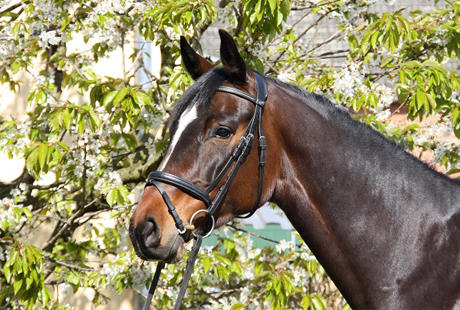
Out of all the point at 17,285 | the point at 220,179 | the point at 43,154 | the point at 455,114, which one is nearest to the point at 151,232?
the point at 220,179

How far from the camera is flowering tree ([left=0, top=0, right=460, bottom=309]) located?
3906mm

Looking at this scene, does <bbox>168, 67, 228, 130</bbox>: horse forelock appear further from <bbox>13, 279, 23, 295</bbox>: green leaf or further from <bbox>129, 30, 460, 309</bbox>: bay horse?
<bbox>13, 279, 23, 295</bbox>: green leaf

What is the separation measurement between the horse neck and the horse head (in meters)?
0.10

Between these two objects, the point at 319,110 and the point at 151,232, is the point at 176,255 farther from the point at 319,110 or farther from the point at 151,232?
the point at 319,110

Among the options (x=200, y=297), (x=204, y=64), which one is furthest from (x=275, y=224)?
(x=204, y=64)

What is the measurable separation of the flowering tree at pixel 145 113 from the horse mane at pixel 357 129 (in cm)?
120

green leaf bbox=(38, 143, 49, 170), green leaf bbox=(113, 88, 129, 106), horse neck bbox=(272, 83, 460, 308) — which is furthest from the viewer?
green leaf bbox=(113, 88, 129, 106)

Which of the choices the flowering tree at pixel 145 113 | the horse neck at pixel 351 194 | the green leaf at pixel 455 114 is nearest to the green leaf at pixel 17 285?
the flowering tree at pixel 145 113

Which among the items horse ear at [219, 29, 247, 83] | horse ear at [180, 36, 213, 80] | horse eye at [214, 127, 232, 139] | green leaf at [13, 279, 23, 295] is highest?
horse ear at [219, 29, 247, 83]

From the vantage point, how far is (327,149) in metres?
2.43

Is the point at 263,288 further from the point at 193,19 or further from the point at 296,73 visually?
the point at 193,19

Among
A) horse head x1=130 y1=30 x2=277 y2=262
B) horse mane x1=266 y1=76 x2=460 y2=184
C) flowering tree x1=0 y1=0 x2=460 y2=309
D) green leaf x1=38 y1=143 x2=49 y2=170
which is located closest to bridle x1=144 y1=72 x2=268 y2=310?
horse head x1=130 y1=30 x2=277 y2=262

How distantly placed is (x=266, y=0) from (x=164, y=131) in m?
1.25

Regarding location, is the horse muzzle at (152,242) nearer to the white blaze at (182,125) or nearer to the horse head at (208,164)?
the horse head at (208,164)
